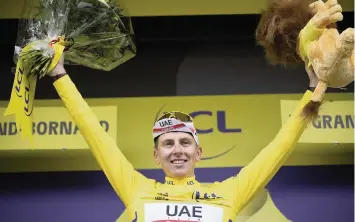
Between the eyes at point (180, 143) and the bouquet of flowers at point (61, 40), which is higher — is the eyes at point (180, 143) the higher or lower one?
the lower one

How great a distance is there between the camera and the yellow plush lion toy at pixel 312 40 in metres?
1.31

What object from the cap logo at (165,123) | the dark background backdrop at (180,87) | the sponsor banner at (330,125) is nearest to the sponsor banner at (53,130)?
the dark background backdrop at (180,87)

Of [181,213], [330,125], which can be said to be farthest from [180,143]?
[330,125]

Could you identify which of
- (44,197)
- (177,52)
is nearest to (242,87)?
(177,52)

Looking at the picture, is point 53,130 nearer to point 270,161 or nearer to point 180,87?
point 180,87

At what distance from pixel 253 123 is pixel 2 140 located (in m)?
→ 1.26

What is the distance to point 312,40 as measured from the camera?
138 centimetres

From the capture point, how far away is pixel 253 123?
2.73 meters

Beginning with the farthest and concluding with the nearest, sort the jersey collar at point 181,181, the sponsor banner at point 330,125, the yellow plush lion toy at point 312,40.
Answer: the sponsor banner at point 330,125
the jersey collar at point 181,181
the yellow plush lion toy at point 312,40

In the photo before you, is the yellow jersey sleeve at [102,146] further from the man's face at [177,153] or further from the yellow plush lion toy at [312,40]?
the yellow plush lion toy at [312,40]

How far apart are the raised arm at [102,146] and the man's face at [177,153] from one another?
9cm

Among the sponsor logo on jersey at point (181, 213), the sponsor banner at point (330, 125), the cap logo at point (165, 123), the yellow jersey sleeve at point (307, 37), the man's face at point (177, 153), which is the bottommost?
the sponsor logo on jersey at point (181, 213)

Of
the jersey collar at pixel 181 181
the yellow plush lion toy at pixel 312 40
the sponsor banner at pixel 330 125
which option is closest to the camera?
the yellow plush lion toy at pixel 312 40

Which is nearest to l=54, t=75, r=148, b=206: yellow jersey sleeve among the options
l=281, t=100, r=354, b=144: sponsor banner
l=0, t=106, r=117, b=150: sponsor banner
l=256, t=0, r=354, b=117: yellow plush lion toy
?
l=256, t=0, r=354, b=117: yellow plush lion toy
